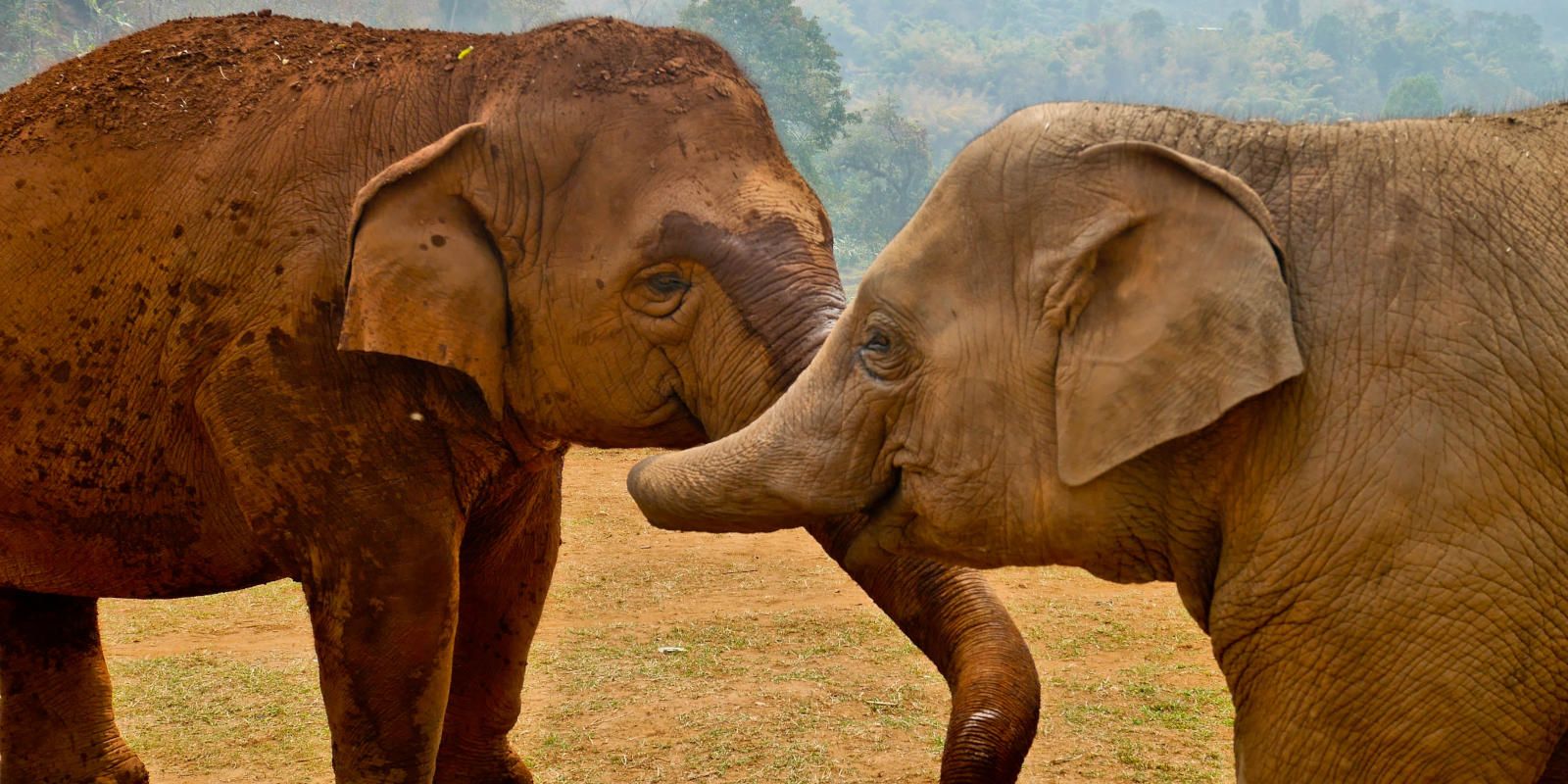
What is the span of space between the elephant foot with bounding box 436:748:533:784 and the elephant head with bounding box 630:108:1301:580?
2.35 meters

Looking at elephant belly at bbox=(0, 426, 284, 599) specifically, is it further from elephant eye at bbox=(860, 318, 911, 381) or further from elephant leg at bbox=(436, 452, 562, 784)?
elephant eye at bbox=(860, 318, 911, 381)

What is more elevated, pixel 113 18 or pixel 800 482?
pixel 800 482

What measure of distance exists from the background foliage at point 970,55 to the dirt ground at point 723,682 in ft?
86.1

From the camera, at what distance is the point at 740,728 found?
6.04 m

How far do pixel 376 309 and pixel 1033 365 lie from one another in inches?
74.8

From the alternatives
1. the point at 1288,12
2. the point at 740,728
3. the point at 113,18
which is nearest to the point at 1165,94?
the point at 1288,12

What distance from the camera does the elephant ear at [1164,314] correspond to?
2465 millimetres

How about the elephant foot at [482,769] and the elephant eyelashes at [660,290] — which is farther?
the elephant foot at [482,769]

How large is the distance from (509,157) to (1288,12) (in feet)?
211

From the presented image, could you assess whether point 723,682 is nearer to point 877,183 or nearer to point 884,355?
point 884,355

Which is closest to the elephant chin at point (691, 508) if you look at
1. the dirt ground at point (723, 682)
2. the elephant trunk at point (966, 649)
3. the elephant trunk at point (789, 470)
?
the elephant trunk at point (789, 470)

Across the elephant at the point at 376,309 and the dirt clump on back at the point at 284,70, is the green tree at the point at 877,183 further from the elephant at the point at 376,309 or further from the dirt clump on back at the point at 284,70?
the elephant at the point at 376,309

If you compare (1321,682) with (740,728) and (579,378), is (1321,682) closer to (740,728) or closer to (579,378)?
(579,378)

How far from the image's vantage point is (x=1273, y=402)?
8.30 feet
